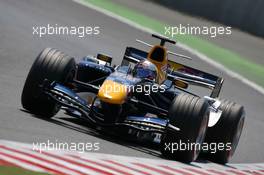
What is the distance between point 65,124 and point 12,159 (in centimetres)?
383

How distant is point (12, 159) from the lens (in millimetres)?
9211

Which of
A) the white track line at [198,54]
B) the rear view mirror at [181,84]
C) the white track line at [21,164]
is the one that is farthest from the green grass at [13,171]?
the white track line at [198,54]

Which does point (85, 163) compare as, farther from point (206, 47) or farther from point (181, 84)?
point (206, 47)

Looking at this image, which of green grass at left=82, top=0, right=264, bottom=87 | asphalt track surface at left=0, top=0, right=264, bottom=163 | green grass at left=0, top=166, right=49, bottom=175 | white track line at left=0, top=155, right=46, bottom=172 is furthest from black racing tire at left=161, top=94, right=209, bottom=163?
green grass at left=82, top=0, right=264, bottom=87

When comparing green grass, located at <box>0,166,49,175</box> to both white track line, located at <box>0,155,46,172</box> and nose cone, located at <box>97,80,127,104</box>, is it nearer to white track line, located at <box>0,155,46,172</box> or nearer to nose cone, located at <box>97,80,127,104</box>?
white track line, located at <box>0,155,46,172</box>

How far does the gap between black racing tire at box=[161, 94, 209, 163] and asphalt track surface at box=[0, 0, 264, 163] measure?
12.1 inches


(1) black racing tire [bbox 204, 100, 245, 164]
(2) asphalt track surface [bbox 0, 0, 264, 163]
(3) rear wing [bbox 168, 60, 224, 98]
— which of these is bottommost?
(2) asphalt track surface [bbox 0, 0, 264, 163]

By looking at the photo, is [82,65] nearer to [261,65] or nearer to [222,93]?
[222,93]

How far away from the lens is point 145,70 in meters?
13.5

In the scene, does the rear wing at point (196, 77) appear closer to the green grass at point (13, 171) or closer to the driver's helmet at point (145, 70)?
the driver's helmet at point (145, 70)

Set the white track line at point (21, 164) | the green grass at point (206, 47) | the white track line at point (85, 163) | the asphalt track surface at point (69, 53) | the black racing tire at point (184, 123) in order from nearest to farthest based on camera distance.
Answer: the white track line at point (21, 164) → the white track line at point (85, 163) → the asphalt track surface at point (69, 53) → the black racing tire at point (184, 123) → the green grass at point (206, 47)

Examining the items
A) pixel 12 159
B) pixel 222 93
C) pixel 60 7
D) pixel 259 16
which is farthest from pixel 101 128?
pixel 259 16

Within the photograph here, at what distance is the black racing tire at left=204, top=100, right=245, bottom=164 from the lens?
13.9m

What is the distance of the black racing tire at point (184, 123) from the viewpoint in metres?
12.2
